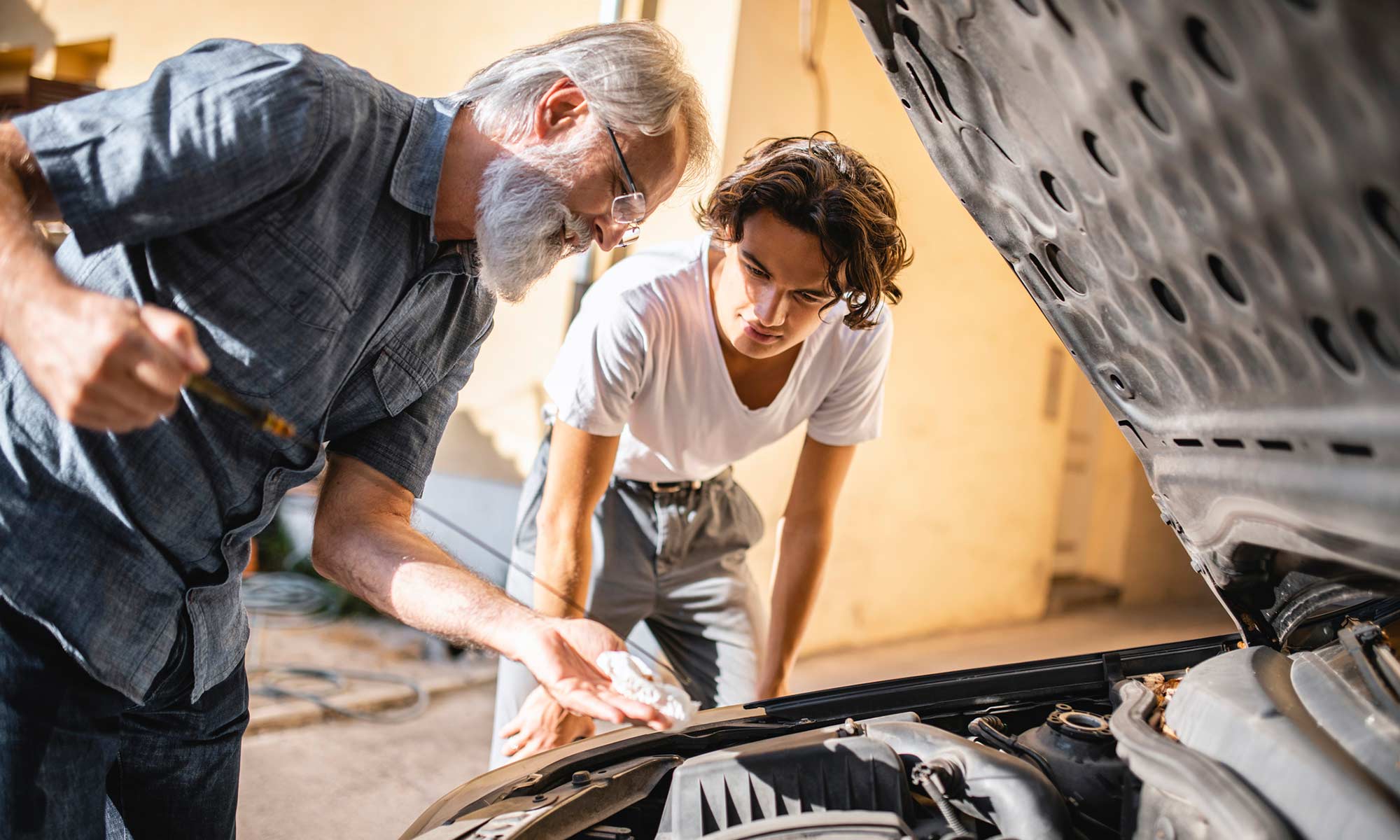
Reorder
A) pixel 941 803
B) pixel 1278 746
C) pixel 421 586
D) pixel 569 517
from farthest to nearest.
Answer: pixel 569 517
pixel 421 586
pixel 941 803
pixel 1278 746

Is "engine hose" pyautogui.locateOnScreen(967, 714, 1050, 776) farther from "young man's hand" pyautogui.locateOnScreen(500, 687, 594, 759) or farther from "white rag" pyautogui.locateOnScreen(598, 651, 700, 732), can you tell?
"young man's hand" pyautogui.locateOnScreen(500, 687, 594, 759)

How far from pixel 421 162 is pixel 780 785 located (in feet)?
3.02

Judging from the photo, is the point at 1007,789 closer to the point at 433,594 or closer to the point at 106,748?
the point at 433,594

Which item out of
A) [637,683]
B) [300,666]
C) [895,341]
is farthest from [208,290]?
[895,341]

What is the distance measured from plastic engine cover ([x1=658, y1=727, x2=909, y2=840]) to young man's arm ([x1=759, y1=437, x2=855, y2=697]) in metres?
1.02

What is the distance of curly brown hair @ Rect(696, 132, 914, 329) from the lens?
1766mm

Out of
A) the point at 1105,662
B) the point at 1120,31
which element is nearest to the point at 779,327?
the point at 1105,662

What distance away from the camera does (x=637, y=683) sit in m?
1.20

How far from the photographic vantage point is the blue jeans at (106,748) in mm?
1104

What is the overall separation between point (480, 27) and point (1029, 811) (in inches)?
166

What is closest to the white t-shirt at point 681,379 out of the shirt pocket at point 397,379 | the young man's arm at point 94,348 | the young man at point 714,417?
the young man at point 714,417

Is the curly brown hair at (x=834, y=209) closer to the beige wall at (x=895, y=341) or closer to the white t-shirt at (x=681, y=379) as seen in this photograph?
the white t-shirt at (x=681, y=379)

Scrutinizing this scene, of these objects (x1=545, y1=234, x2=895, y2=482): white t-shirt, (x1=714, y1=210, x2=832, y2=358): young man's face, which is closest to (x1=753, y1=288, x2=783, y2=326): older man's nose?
(x1=714, y1=210, x2=832, y2=358): young man's face

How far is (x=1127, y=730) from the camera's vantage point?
1093 millimetres
